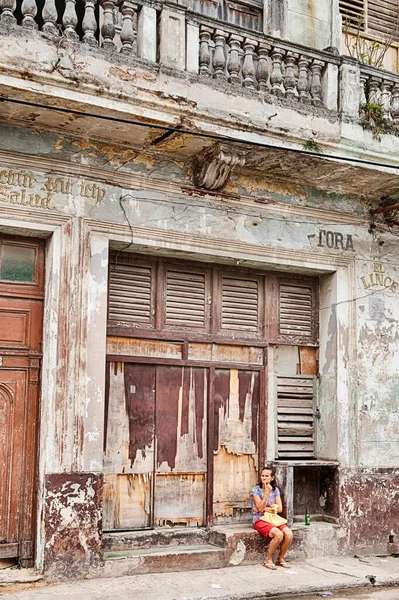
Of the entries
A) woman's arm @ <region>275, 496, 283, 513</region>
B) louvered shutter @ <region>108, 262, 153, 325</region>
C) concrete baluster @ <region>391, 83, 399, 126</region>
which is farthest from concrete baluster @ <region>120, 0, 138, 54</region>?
woman's arm @ <region>275, 496, 283, 513</region>

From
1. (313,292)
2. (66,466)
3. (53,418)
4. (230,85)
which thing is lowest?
(66,466)

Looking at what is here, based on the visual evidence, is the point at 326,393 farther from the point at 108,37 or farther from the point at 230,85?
the point at 108,37

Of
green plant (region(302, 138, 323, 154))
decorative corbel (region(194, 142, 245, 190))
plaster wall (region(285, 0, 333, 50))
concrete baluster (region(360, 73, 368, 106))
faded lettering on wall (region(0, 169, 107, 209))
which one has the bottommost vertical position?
faded lettering on wall (region(0, 169, 107, 209))

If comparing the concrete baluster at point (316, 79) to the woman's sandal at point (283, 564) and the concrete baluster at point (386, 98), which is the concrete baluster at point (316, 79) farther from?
the woman's sandal at point (283, 564)

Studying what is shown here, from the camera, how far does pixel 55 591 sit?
6461 mm

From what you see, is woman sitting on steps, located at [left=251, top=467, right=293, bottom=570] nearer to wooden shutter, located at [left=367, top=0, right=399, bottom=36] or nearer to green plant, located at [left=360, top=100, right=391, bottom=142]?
green plant, located at [left=360, top=100, right=391, bottom=142]

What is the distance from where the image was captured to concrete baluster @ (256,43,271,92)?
7.71m

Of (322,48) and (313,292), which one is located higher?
(322,48)

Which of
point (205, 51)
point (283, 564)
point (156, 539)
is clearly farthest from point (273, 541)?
point (205, 51)

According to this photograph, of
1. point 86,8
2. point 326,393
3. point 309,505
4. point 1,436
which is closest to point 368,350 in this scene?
point 326,393

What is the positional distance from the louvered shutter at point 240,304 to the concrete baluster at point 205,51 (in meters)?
2.28

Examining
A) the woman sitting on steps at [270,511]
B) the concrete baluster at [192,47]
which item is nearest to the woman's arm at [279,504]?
the woman sitting on steps at [270,511]

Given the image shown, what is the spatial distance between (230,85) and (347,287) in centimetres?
281

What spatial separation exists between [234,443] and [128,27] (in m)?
4.45
